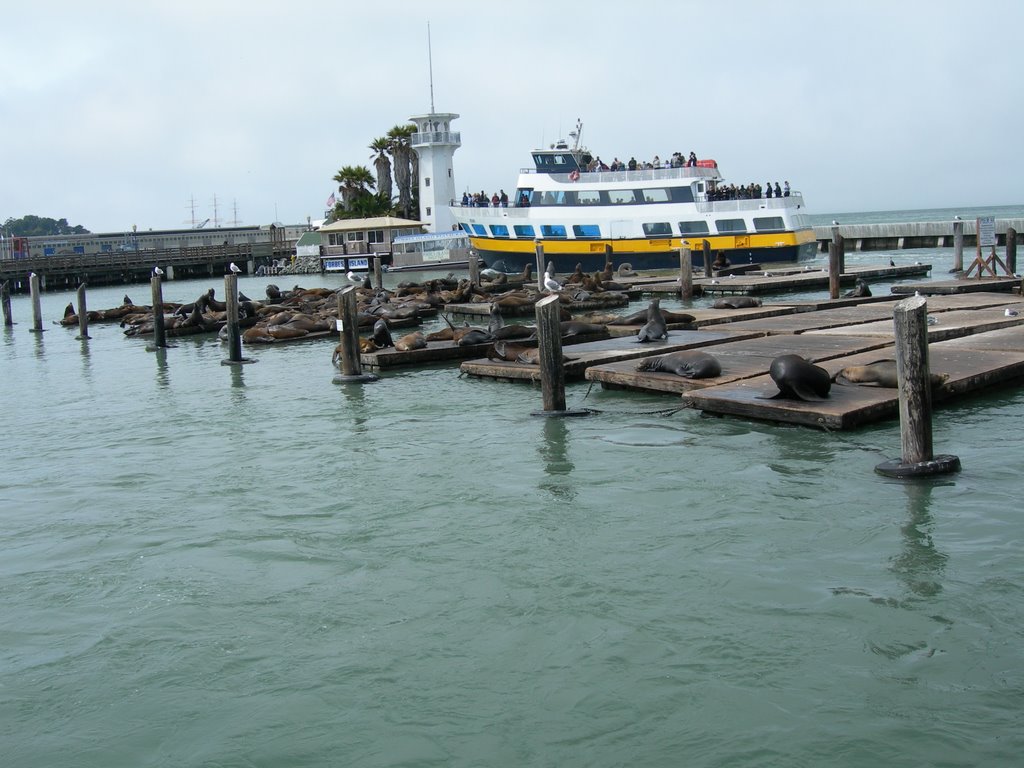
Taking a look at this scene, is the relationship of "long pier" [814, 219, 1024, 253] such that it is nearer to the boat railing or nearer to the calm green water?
the boat railing

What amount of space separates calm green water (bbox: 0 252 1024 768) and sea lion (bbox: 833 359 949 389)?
635 mm

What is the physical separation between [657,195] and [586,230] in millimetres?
2636

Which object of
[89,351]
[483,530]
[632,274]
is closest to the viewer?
[483,530]

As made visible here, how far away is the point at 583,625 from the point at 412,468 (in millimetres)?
3557

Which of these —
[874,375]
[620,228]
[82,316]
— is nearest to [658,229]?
[620,228]

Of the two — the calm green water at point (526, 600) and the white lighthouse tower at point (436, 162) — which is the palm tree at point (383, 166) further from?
the calm green water at point (526, 600)

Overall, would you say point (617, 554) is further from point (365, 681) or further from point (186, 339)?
point (186, 339)

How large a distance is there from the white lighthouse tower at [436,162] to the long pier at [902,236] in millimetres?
18810

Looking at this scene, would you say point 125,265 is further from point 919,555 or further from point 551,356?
point 919,555

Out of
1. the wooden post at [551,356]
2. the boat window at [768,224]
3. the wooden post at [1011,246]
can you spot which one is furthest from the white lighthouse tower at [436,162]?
the wooden post at [551,356]

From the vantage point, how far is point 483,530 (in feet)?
21.0

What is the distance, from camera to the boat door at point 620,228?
3409 centimetres

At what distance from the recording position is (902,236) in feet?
144

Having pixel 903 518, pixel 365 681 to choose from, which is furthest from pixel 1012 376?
pixel 365 681
